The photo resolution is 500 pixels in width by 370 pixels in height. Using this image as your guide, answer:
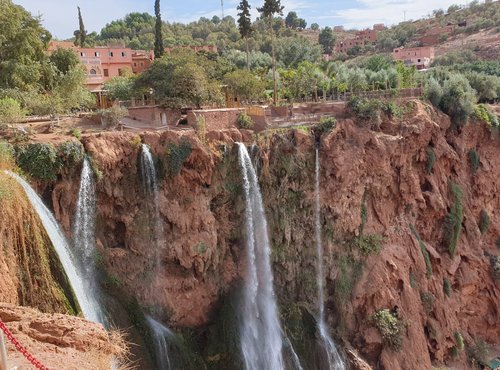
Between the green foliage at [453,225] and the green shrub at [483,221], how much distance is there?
10.8ft

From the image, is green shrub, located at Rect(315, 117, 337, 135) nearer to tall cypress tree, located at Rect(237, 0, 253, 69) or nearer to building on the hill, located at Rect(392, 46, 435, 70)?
tall cypress tree, located at Rect(237, 0, 253, 69)

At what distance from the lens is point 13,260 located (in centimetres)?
1431

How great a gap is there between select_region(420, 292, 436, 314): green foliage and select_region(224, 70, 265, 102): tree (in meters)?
18.2

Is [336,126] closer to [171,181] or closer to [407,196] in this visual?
[407,196]

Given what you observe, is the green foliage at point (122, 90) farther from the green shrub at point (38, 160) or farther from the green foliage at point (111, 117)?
the green shrub at point (38, 160)

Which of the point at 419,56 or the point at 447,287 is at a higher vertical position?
the point at 419,56

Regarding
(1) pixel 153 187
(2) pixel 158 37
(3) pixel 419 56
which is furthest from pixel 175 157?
(3) pixel 419 56

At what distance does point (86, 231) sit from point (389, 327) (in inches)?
616

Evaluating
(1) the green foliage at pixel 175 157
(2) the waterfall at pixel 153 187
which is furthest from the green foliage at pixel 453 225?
(2) the waterfall at pixel 153 187

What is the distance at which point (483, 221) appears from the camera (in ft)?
105

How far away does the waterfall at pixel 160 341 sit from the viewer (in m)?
20.1

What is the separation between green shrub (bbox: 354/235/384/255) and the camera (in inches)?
1009

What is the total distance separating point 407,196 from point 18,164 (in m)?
20.2

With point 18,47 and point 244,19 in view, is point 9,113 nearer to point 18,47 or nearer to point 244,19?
point 18,47
